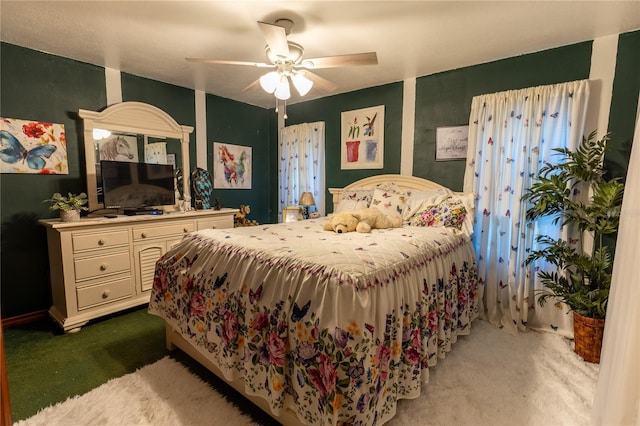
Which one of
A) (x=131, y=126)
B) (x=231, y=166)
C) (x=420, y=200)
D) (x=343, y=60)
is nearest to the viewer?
(x=343, y=60)

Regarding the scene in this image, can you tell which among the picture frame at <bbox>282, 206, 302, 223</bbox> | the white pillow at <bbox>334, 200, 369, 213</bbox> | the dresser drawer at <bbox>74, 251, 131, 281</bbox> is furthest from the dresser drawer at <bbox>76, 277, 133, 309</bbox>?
the white pillow at <bbox>334, 200, 369, 213</bbox>

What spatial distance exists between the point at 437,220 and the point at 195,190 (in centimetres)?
272

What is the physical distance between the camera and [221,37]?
93.4 inches

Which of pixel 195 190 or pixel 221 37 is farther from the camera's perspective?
pixel 195 190

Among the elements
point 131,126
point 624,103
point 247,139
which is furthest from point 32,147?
point 624,103

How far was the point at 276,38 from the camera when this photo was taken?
71.9 inches

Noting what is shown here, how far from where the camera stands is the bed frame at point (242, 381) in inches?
58.2

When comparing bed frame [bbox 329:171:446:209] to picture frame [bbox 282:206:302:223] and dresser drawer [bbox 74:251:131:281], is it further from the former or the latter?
dresser drawer [bbox 74:251:131:281]

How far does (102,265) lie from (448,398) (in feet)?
9.46

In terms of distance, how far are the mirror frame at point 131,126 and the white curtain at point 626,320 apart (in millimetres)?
3526

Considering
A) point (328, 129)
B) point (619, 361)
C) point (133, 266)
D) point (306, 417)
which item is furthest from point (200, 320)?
point (328, 129)

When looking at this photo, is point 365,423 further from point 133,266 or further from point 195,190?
point 195,190

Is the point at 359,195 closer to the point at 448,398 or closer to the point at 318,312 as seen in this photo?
the point at 448,398

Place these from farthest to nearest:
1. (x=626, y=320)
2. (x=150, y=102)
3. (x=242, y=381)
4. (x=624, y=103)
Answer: (x=150, y=102) → (x=624, y=103) → (x=242, y=381) → (x=626, y=320)
